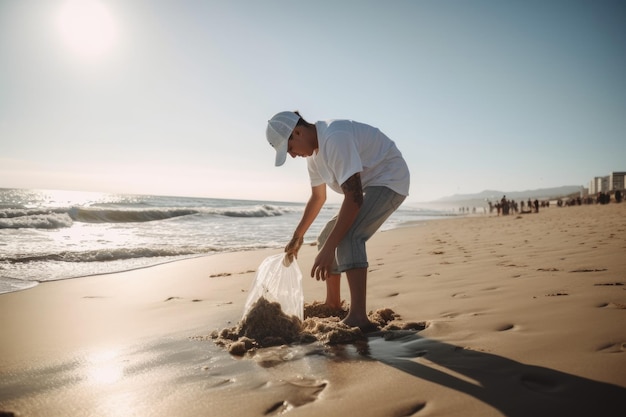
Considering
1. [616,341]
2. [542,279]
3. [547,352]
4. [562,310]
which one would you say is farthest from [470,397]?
[542,279]

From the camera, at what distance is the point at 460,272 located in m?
4.47

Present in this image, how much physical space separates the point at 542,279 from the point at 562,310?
3.80ft

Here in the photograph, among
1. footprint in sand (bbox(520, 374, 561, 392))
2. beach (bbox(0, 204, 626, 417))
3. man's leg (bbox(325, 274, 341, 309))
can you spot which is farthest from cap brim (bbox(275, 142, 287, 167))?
footprint in sand (bbox(520, 374, 561, 392))

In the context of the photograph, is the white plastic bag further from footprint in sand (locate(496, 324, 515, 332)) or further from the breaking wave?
the breaking wave

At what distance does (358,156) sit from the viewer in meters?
2.44

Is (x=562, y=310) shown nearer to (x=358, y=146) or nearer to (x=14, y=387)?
(x=358, y=146)

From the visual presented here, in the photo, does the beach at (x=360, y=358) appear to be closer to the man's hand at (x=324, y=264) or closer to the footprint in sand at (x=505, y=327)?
the footprint in sand at (x=505, y=327)

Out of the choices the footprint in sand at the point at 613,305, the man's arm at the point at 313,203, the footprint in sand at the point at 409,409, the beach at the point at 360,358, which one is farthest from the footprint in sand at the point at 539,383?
the man's arm at the point at 313,203

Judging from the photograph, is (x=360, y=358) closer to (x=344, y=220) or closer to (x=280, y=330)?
(x=280, y=330)

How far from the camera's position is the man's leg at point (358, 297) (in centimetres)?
257

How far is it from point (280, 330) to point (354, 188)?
1.08 m

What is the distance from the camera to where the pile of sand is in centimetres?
238

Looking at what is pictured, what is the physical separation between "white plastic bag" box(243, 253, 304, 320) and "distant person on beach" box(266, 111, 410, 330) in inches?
6.3

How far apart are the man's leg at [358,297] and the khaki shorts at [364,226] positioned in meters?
0.05
